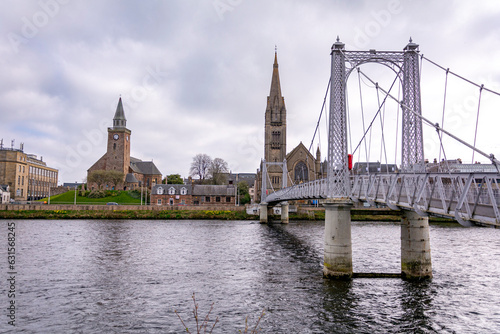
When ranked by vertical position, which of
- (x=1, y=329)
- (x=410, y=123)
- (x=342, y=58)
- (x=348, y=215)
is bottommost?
(x=1, y=329)

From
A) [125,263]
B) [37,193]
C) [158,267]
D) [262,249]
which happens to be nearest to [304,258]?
[262,249]

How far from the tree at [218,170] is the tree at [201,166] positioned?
1635 mm

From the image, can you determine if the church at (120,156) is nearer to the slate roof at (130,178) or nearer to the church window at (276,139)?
the slate roof at (130,178)

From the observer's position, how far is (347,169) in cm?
2200

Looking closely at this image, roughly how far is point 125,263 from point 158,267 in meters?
2.77

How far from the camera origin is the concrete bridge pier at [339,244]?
68.1 feet

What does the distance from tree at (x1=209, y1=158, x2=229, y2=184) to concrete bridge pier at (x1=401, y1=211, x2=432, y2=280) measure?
86473 millimetres

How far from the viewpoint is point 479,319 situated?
15219 millimetres

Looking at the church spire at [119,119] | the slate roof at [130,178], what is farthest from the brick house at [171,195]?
the church spire at [119,119]

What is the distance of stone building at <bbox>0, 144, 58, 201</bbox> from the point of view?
9712 cm

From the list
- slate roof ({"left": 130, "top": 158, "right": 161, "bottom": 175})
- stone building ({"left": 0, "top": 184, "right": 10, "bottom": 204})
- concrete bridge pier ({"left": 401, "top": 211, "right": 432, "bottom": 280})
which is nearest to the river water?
concrete bridge pier ({"left": 401, "top": 211, "right": 432, "bottom": 280})

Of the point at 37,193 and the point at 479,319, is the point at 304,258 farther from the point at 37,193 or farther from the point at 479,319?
the point at 37,193

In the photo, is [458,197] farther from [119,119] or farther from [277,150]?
[119,119]

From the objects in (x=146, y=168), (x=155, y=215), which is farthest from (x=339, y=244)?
(x=146, y=168)
